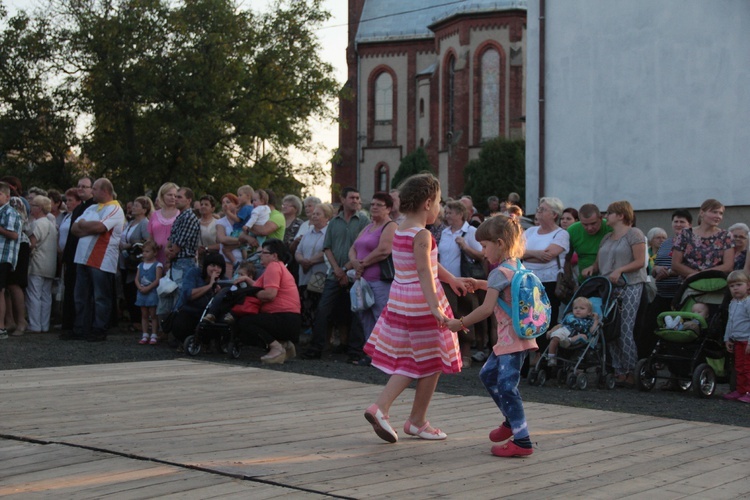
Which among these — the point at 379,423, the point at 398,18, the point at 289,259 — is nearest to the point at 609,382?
the point at 289,259

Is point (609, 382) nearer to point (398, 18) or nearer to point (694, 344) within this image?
point (694, 344)

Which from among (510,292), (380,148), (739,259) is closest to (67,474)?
(510,292)

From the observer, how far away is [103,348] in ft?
46.5

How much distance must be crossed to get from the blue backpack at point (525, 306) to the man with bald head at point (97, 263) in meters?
9.22

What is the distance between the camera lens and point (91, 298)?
49.8 feet

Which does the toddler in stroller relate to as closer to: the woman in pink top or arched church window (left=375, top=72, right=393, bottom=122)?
the woman in pink top

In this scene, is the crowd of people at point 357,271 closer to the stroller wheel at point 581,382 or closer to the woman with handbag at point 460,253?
the woman with handbag at point 460,253

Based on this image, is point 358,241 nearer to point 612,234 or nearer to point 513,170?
point 612,234

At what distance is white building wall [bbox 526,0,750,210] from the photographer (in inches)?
877

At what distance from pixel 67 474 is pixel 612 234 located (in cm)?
757

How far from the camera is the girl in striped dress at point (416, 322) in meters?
7.07

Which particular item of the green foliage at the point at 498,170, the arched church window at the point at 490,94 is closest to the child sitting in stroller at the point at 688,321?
the green foliage at the point at 498,170

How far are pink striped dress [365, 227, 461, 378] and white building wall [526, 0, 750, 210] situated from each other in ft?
52.7

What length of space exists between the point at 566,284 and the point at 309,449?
6167 mm
